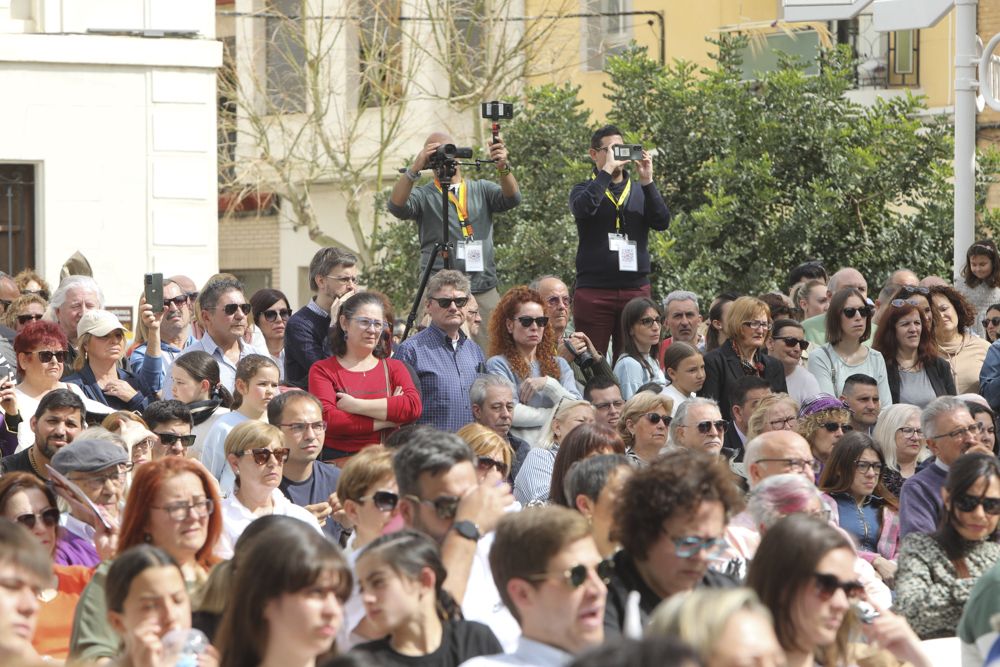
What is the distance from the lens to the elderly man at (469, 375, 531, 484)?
948cm

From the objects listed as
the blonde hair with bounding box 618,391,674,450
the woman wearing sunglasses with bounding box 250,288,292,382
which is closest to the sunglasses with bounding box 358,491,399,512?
the blonde hair with bounding box 618,391,674,450

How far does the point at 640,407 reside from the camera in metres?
9.34

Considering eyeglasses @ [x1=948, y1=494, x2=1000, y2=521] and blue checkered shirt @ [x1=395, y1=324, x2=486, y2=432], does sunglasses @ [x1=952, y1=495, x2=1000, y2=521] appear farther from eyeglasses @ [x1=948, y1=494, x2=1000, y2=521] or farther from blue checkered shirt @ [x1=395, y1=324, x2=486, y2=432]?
blue checkered shirt @ [x1=395, y1=324, x2=486, y2=432]

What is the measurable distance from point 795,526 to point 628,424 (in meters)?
3.91

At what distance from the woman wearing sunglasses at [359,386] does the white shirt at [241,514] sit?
1.47 m

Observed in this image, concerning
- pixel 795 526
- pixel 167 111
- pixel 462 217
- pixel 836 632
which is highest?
pixel 167 111

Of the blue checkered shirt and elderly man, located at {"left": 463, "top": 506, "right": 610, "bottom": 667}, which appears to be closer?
elderly man, located at {"left": 463, "top": 506, "right": 610, "bottom": 667}

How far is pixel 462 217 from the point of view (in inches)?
476

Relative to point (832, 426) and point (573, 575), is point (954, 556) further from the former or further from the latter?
point (573, 575)

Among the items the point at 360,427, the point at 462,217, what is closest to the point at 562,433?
the point at 360,427

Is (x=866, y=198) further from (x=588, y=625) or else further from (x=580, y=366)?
(x=588, y=625)

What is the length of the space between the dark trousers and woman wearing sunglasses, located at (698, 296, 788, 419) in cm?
113

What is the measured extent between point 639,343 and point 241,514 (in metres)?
4.06

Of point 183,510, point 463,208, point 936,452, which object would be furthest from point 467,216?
point 183,510
